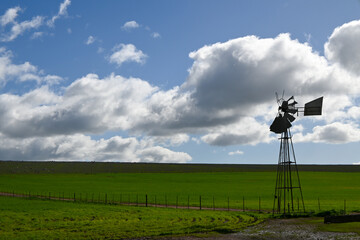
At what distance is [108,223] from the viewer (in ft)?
129

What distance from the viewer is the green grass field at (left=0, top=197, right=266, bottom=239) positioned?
33031mm

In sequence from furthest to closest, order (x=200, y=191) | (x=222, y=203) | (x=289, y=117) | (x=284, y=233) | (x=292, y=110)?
(x=200, y=191) → (x=222, y=203) → (x=292, y=110) → (x=289, y=117) → (x=284, y=233)

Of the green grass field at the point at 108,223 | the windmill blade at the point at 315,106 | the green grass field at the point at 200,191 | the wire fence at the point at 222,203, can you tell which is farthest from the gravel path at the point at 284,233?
the windmill blade at the point at 315,106

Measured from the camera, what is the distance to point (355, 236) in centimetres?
3212

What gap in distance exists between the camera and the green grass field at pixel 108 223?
33031 millimetres

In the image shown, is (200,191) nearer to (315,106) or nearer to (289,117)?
(289,117)

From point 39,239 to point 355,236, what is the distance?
2266cm

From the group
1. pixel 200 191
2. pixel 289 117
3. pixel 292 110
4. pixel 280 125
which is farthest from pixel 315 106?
pixel 200 191

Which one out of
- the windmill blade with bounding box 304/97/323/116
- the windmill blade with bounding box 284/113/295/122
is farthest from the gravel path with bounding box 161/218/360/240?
the windmill blade with bounding box 304/97/323/116

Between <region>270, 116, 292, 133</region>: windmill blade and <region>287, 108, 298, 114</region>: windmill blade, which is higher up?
<region>287, 108, 298, 114</region>: windmill blade

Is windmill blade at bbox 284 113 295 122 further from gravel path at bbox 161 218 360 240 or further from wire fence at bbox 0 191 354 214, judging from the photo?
gravel path at bbox 161 218 360 240

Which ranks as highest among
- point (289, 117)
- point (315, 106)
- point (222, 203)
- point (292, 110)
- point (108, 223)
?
point (315, 106)

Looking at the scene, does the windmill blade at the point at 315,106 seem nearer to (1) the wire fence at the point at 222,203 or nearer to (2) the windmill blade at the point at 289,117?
(2) the windmill blade at the point at 289,117

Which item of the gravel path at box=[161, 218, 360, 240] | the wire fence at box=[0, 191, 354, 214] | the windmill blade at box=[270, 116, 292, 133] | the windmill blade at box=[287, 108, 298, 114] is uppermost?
the windmill blade at box=[287, 108, 298, 114]
